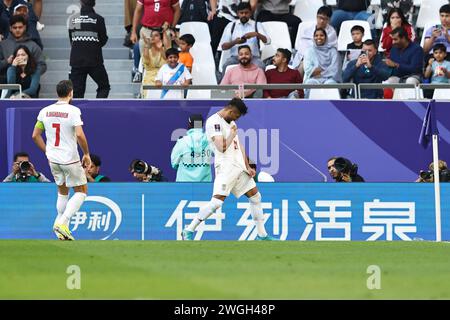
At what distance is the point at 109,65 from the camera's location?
26.8 meters

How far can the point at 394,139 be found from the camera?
2286cm

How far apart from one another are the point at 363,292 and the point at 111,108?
10.7m

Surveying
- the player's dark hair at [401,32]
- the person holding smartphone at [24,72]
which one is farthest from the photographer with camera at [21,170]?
the player's dark hair at [401,32]

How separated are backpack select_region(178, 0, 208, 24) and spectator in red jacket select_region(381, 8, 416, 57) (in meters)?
3.44

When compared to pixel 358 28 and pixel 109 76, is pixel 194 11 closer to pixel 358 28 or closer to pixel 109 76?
pixel 109 76

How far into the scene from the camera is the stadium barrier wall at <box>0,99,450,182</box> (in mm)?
22500

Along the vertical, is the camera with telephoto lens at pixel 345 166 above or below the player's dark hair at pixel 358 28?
below

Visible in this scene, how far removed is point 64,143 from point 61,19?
28.5 feet

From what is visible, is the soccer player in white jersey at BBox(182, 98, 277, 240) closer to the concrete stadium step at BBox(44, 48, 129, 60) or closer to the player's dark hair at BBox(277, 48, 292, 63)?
the player's dark hair at BBox(277, 48, 292, 63)

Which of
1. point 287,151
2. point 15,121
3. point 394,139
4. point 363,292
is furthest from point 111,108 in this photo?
point 363,292

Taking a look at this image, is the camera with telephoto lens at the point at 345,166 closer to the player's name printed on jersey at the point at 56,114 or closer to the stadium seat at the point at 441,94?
the stadium seat at the point at 441,94

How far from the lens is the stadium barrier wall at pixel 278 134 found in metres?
22.5

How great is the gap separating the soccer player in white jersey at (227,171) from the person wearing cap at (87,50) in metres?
5.14
